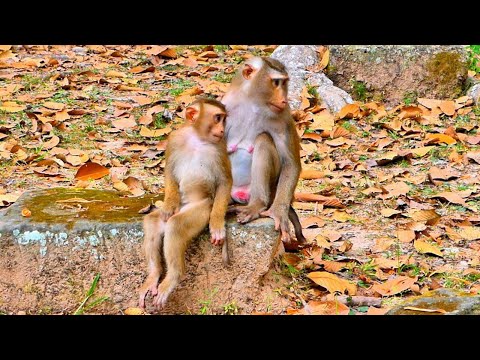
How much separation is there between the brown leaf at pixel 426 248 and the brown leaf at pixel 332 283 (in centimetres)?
87

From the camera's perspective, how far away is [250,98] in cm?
623

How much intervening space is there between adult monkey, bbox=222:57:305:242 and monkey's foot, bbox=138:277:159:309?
104 centimetres

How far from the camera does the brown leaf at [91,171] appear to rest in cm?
789

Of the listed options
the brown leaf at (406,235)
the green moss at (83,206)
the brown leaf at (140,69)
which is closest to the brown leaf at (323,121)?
the brown leaf at (140,69)

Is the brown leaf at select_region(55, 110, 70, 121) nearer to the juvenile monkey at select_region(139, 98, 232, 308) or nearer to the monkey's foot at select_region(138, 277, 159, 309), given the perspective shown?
the juvenile monkey at select_region(139, 98, 232, 308)

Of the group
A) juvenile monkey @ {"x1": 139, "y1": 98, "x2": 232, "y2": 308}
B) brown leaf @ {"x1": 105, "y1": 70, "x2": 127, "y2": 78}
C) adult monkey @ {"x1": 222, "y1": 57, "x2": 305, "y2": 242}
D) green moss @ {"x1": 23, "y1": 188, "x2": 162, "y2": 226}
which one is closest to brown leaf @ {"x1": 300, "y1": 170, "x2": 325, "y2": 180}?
adult monkey @ {"x1": 222, "y1": 57, "x2": 305, "y2": 242}

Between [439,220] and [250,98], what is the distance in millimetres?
2070

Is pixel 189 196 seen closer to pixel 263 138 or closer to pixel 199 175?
pixel 199 175

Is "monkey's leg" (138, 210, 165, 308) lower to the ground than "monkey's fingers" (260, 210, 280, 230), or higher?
lower

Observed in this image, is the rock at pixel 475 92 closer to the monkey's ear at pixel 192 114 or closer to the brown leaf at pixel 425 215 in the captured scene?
the brown leaf at pixel 425 215

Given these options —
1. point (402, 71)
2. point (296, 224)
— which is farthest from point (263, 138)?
point (402, 71)

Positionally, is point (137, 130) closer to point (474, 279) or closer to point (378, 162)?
point (378, 162)

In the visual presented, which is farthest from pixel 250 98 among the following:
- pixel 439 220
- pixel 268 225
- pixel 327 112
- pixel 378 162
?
pixel 327 112

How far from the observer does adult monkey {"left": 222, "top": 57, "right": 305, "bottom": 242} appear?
6.02m
